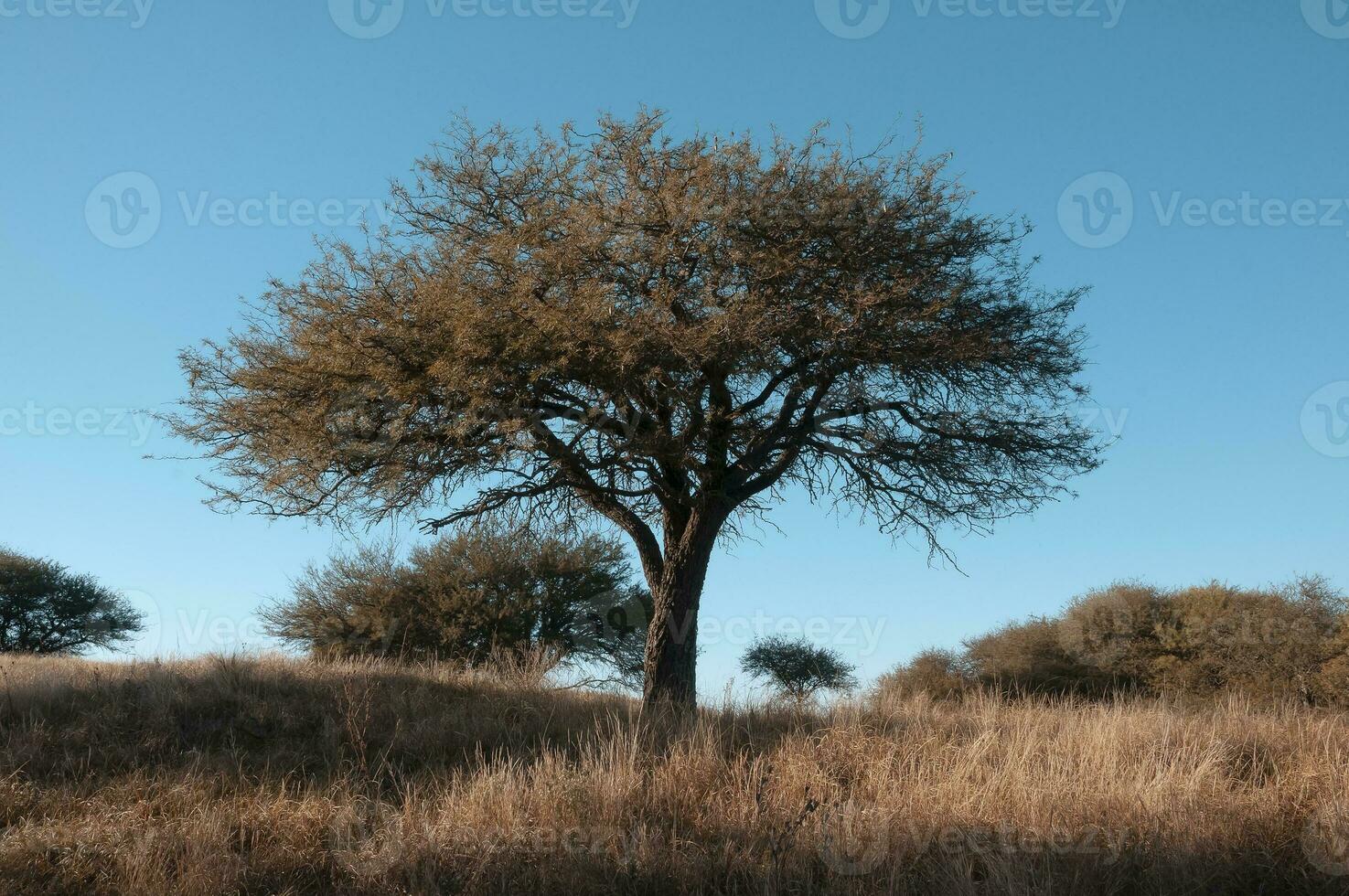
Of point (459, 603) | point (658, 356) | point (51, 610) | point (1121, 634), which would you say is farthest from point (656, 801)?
point (51, 610)

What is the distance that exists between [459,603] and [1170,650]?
19374 mm

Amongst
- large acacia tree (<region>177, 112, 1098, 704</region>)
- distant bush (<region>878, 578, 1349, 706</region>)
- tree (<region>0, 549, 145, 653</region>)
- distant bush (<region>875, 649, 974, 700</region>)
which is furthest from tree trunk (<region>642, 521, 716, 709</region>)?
tree (<region>0, 549, 145, 653</region>)

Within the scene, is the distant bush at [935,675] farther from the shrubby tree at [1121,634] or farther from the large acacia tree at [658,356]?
the large acacia tree at [658,356]

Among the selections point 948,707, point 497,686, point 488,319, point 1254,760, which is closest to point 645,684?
point 497,686

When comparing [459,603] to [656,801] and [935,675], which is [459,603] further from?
[656,801]

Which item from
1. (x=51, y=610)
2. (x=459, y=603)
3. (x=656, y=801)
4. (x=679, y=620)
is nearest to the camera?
(x=656, y=801)

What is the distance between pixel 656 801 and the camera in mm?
7863

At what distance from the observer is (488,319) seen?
12641mm

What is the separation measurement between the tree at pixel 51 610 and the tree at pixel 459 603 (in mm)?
10153

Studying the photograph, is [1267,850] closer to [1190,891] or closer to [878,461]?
[1190,891]

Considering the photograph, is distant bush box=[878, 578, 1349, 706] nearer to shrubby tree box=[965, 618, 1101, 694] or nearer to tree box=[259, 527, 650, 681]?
shrubby tree box=[965, 618, 1101, 694]

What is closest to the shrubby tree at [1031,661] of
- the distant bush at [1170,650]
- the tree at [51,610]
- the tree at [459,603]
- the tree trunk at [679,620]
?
the distant bush at [1170,650]

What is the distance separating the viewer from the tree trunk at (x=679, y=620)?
14203 mm

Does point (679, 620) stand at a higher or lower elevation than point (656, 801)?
higher
